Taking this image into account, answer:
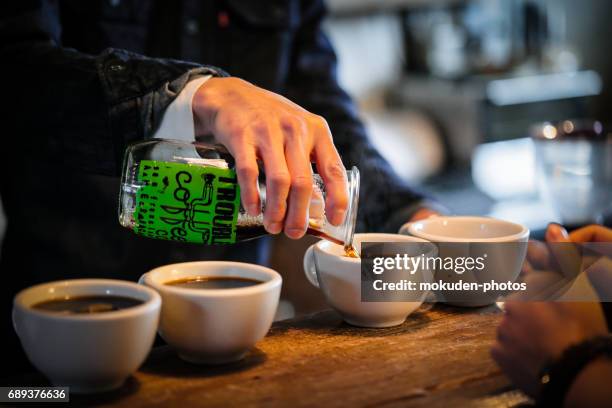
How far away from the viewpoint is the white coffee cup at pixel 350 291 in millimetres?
1109

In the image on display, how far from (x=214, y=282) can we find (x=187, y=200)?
0.14 meters

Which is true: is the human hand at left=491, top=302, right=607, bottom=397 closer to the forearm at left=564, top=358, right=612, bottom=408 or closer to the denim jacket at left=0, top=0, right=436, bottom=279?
the forearm at left=564, top=358, right=612, bottom=408

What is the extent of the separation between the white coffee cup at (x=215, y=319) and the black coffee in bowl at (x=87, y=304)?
0.16 ft

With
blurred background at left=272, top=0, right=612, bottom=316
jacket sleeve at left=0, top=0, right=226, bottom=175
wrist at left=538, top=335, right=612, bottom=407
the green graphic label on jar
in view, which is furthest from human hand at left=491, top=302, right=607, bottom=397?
blurred background at left=272, top=0, right=612, bottom=316

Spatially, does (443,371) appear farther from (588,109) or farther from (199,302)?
(588,109)

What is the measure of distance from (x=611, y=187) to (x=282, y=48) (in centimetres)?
83

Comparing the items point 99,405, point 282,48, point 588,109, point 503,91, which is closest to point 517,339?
point 99,405

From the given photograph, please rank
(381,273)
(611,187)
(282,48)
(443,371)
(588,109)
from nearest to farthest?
1. (443,371)
2. (381,273)
3. (611,187)
4. (282,48)
5. (588,109)


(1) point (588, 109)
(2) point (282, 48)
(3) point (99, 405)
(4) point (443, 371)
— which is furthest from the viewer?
(1) point (588, 109)

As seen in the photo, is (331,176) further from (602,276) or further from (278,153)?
(602,276)

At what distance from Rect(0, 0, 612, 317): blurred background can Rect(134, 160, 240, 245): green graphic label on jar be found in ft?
7.43

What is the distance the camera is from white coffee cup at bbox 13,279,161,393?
33.5 inches

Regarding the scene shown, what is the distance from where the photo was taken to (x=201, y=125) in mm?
1203

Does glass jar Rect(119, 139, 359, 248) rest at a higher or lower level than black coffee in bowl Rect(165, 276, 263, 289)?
higher
